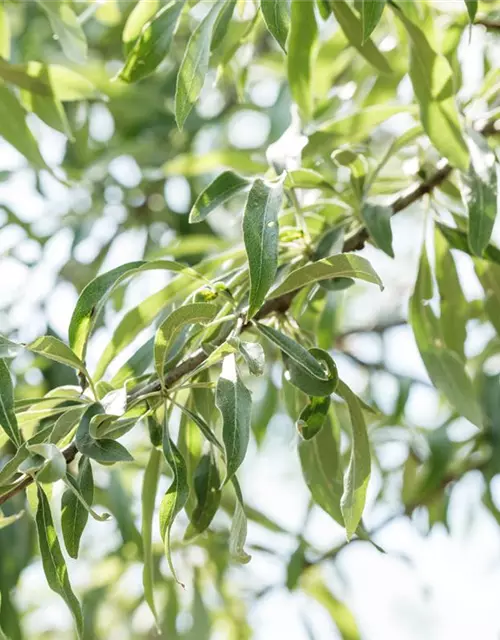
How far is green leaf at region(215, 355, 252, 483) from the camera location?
2.17 feet

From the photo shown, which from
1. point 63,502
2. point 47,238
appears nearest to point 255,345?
point 63,502

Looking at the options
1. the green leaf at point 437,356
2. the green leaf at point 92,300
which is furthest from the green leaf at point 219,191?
the green leaf at point 437,356

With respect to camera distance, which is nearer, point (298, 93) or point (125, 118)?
point (298, 93)

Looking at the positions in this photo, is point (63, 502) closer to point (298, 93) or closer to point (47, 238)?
point (298, 93)

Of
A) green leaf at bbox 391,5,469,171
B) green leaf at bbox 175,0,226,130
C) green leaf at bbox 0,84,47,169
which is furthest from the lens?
green leaf at bbox 0,84,47,169

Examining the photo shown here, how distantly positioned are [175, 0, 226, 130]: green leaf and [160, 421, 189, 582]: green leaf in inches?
8.2

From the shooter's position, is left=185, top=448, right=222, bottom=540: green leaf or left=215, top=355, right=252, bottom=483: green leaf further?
left=185, top=448, right=222, bottom=540: green leaf

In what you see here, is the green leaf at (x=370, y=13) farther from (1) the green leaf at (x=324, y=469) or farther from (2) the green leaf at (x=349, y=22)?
(1) the green leaf at (x=324, y=469)

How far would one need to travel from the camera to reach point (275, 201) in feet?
2.35

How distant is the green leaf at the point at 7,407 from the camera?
690mm

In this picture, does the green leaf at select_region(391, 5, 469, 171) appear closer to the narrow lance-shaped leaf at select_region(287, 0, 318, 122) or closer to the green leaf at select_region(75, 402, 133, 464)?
the narrow lance-shaped leaf at select_region(287, 0, 318, 122)

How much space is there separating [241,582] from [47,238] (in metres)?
0.63

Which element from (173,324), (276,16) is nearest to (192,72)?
(276,16)

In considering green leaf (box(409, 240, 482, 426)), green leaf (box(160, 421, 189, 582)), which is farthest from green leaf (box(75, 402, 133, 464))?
green leaf (box(409, 240, 482, 426))
